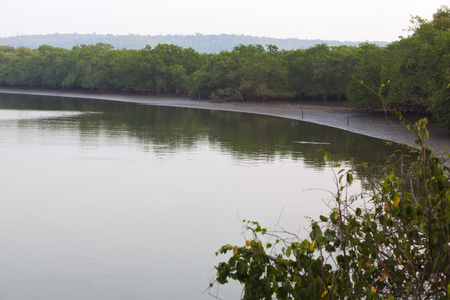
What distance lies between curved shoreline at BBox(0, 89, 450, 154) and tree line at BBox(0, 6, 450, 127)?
38.4 inches

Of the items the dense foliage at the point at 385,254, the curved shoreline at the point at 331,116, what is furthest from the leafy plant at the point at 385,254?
the curved shoreline at the point at 331,116

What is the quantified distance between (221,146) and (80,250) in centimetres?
1497

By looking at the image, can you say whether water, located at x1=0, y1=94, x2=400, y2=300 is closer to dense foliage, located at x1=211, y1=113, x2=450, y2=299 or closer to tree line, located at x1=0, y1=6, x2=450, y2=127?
dense foliage, located at x1=211, y1=113, x2=450, y2=299

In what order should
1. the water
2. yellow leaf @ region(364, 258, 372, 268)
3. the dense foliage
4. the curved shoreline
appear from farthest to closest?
the curved shoreline
the water
yellow leaf @ region(364, 258, 372, 268)
the dense foliage

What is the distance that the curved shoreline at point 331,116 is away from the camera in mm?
26203

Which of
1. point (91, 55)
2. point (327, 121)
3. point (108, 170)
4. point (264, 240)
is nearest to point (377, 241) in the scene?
point (264, 240)

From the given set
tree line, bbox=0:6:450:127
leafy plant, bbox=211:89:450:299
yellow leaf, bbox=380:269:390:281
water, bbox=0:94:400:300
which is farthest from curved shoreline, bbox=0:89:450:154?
yellow leaf, bbox=380:269:390:281

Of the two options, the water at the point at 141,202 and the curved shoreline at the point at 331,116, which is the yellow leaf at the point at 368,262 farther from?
the curved shoreline at the point at 331,116

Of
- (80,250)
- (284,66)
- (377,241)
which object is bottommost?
(80,250)

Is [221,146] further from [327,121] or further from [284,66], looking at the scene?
[284,66]

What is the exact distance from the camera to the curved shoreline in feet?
86.0

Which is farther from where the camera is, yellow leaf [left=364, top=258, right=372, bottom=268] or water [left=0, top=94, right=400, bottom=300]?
water [left=0, top=94, right=400, bottom=300]

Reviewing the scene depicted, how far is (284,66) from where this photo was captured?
55.7 meters

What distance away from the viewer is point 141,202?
1360cm
